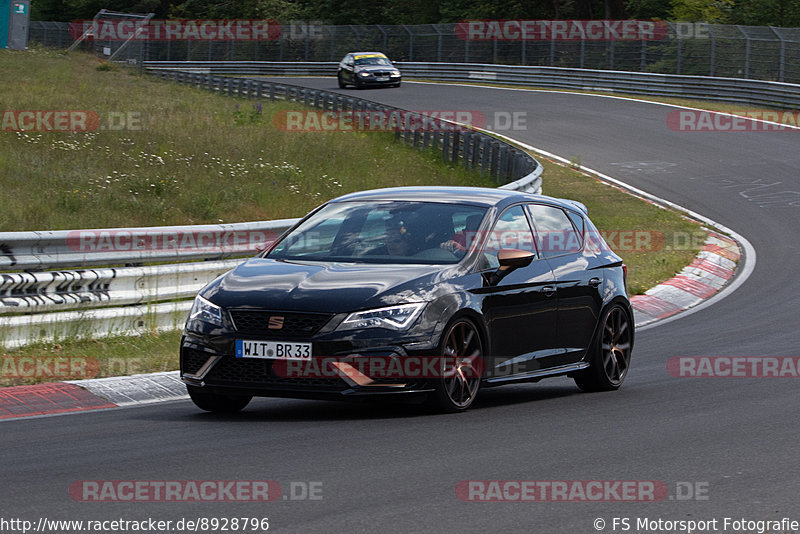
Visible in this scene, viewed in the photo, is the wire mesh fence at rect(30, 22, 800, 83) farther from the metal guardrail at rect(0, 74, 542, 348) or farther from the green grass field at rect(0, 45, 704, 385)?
the metal guardrail at rect(0, 74, 542, 348)

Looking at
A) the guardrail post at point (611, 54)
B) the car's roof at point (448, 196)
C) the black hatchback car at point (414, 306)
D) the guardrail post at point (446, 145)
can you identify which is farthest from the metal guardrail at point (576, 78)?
the car's roof at point (448, 196)

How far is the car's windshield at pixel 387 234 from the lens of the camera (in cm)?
866

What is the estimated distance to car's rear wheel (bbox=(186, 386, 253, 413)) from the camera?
327 inches

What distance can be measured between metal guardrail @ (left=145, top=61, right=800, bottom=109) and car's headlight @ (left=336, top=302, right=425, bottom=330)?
106 ft

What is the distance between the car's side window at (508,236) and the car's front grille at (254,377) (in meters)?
1.57

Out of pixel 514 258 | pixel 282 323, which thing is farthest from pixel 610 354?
pixel 282 323

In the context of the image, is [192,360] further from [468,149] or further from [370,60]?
[370,60]

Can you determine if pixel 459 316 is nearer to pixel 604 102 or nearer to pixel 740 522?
pixel 740 522

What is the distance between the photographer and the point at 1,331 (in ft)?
33.4

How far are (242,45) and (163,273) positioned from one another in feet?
191

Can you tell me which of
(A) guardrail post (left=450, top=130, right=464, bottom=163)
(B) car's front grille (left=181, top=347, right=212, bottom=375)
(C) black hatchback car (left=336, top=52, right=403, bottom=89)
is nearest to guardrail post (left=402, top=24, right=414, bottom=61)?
(C) black hatchback car (left=336, top=52, right=403, bottom=89)

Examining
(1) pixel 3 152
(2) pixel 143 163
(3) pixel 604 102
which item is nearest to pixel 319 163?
(2) pixel 143 163

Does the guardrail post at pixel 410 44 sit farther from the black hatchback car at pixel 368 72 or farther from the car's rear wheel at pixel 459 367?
the car's rear wheel at pixel 459 367

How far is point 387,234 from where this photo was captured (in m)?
8.83
